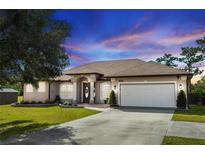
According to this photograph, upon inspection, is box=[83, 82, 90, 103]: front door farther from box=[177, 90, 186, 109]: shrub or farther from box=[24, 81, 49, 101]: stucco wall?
box=[177, 90, 186, 109]: shrub

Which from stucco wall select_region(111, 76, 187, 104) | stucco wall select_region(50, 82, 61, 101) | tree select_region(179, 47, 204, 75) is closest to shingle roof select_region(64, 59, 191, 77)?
stucco wall select_region(111, 76, 187, 104)

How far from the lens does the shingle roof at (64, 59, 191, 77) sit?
16.3m

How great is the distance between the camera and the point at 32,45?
23.2 ft

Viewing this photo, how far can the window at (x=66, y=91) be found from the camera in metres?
20.8

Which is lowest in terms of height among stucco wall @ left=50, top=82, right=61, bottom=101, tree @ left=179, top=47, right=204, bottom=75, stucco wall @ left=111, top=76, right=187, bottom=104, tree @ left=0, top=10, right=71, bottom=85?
stucco wall @ left=50, top=82, right=61, bottom=101

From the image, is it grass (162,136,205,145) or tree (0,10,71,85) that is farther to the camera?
tree (0,10,71,85)

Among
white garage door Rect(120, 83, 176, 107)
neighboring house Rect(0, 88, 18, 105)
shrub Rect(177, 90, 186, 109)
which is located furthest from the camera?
neighboring house Rect(0, 88, 18, 105)

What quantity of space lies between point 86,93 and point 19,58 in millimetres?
13340

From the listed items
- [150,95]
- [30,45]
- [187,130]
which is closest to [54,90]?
[150,95]

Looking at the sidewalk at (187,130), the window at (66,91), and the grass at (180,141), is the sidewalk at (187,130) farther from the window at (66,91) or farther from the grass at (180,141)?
the window at (66,91)

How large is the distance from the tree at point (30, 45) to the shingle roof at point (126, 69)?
9.12m

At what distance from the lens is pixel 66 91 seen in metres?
21.1
